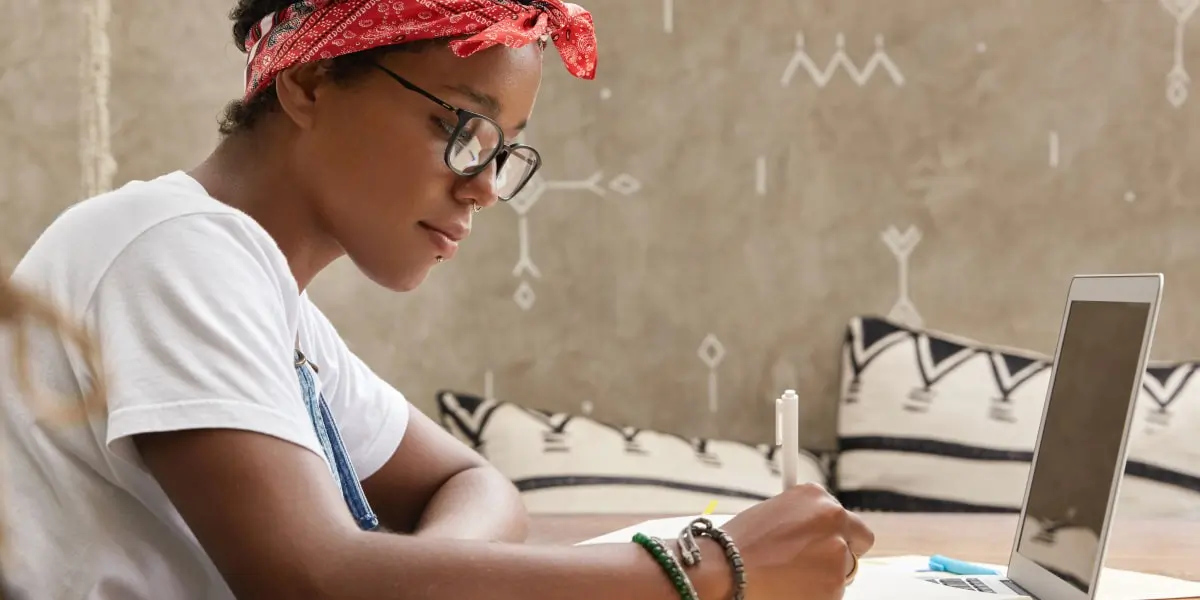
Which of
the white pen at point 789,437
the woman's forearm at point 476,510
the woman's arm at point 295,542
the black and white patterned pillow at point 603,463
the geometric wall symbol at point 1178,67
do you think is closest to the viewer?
the woman's arm at point 295,542

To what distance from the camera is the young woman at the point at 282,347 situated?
2.24ft

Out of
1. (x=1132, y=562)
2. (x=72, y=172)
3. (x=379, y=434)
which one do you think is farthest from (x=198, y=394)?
(x=72, y=172)

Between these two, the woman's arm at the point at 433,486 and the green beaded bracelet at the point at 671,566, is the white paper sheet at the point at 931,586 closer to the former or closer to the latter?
the green beaded bracelet at the point at 671,566

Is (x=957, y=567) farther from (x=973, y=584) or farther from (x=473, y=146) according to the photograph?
(x=473, y=146)

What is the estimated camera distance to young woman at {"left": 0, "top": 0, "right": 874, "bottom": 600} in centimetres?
68

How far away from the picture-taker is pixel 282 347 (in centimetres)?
77

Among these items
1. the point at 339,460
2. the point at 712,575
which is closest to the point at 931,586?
the point at 712,575

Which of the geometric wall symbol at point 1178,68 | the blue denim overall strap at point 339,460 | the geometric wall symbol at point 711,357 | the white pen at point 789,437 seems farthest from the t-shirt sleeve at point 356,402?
the geometric wall symbol at point 1178,68

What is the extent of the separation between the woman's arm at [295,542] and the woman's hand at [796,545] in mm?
138

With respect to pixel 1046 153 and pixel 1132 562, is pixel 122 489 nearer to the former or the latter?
pixel 1132 562

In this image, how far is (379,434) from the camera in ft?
4.23

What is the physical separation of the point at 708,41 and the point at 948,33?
522mm

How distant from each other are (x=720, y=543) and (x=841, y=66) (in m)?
1.73

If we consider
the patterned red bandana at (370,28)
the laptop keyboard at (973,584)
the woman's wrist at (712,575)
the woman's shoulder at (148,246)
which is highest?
the patterned red bandana at (370,28)
